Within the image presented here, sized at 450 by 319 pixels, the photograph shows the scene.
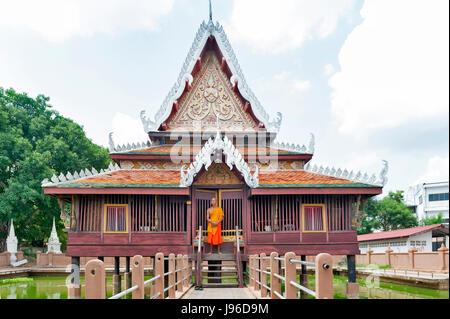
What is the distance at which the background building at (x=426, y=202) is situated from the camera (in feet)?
103

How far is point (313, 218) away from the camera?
1364cm

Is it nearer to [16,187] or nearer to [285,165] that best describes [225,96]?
[285,165]

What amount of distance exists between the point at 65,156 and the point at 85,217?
16.4 m

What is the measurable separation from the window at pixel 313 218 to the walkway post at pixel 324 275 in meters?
9.54

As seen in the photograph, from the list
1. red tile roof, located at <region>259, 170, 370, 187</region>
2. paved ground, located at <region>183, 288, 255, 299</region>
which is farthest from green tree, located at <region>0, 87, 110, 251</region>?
paved ground, located at <region>183, 288, 255, 299</region>

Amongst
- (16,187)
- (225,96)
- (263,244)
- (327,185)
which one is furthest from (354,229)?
(16,187)

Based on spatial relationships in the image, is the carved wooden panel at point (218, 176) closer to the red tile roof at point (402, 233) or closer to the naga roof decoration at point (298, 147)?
the naga roof decoration at point (298, 147)

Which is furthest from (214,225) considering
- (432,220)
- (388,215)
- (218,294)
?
(388,215)

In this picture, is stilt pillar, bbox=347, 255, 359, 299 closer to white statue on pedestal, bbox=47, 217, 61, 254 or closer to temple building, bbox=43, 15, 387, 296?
temple building, bbox=43, 15, 387, 296

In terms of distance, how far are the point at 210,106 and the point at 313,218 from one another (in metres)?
6.10

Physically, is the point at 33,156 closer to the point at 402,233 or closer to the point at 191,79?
the point at 191,79

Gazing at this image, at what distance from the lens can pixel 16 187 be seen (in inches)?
995

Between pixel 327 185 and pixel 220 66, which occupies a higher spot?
pixel 220 66
